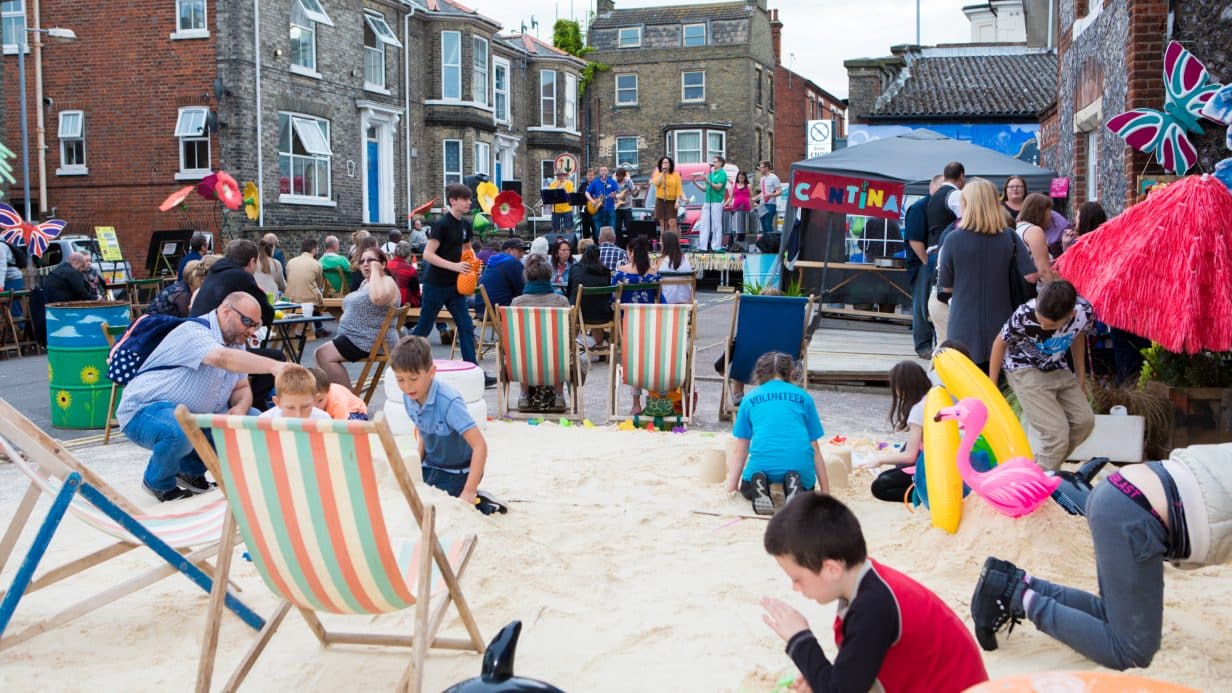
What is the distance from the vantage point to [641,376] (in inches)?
355

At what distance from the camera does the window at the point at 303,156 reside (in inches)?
945

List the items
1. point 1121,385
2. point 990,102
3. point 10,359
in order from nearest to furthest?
point 1121,385 → point 10,359 → point 990,102

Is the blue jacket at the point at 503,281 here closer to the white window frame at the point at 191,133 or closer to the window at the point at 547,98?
the white window frame at the point at 191,133

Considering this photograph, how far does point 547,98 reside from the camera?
38.0 metres

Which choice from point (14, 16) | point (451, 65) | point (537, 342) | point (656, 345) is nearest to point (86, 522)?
point (537, 342)

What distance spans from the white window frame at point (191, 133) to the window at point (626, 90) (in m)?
24.2

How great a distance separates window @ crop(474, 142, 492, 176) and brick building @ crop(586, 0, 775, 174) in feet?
36.8

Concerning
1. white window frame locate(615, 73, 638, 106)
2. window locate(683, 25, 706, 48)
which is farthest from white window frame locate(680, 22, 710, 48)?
white window frame locate(615, 73, 638, 106)

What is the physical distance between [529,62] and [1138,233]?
1280 inches

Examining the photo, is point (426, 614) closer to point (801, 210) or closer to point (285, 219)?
point (801, 210)

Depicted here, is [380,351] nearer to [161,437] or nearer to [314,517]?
[161,437]

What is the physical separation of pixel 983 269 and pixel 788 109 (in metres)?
45.6

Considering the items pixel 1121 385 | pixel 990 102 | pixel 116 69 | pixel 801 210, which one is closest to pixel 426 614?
pixel 1121 385

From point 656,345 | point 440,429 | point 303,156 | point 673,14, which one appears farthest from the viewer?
point 673,14
